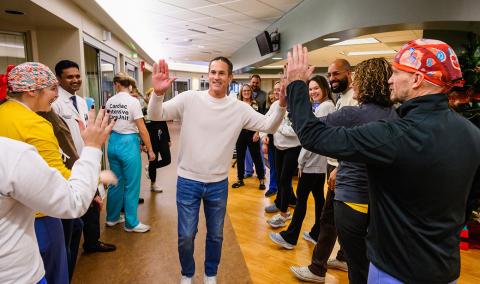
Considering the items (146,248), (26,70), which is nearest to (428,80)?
(26,70)

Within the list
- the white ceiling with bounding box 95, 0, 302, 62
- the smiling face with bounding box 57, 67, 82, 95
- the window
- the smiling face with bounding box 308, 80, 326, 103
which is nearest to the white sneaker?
the smiling face with bounding box 308, 80, 326, 103

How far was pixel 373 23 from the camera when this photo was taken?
3.61 m

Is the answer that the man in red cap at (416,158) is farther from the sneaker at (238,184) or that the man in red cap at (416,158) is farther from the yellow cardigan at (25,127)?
the sneaker at (238,184)

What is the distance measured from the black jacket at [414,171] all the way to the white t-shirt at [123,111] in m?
2.42

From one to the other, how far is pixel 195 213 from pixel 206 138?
1.77ft

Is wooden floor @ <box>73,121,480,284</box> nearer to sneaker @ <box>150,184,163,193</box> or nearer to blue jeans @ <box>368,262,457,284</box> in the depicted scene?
sneaker @ <box>150,184,163,193</box>

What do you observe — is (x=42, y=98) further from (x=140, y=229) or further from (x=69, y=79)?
(x=140, y=229)

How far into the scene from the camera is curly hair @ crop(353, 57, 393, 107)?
1558 mm

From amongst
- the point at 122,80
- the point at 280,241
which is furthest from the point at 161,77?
the point at 280,241

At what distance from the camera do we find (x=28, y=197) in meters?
0.87

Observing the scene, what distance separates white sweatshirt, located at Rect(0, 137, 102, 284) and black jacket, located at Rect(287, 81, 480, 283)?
30.2 inches

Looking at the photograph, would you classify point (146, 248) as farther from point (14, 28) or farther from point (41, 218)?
point (14, 28)

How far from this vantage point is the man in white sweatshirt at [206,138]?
2.00m

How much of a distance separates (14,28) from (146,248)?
3167 mm
